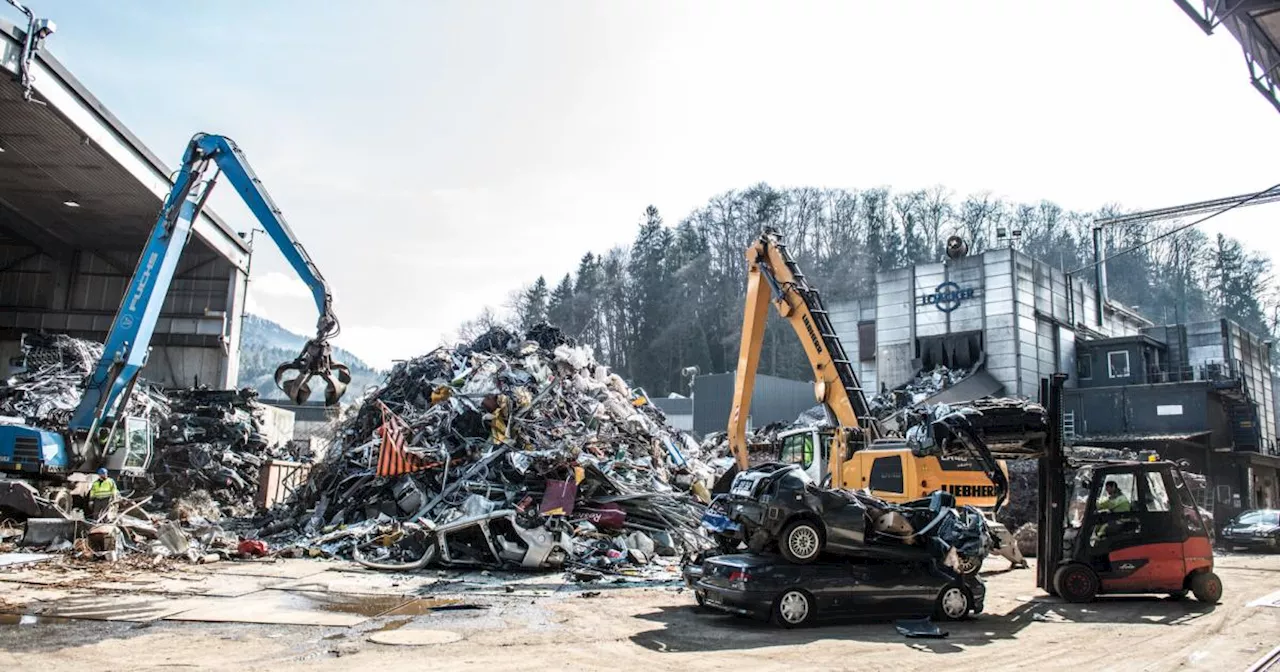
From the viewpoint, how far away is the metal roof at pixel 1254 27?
10.5 metres

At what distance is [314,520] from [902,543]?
466 inches

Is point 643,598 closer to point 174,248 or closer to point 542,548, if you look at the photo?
point 542,548

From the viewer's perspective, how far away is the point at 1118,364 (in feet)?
119

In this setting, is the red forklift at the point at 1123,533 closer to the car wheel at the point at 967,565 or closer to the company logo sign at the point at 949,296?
the car wheel at the point at 967,565

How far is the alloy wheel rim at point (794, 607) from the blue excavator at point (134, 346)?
763cm

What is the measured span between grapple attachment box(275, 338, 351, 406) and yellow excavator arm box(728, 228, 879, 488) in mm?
7301

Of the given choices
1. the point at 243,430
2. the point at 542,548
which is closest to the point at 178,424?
the point at 243,430

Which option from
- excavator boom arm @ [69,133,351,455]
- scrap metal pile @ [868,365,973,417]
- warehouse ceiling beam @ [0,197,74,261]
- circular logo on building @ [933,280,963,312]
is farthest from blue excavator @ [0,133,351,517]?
circular logo on building @ [933,280,963,312]

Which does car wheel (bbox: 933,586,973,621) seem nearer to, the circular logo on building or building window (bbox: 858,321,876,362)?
the circular logo on building

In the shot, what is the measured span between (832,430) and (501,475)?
6.28m

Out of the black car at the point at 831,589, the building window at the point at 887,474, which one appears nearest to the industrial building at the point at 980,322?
the building window at the point at 887,474

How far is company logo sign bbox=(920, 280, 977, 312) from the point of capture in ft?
115

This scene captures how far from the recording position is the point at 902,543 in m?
8.99

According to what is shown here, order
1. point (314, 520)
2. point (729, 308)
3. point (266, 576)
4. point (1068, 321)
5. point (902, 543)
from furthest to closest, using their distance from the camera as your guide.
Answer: point (729, 308) < point (1068, 321) < point (314, 520) < point (266, 576) < point (902, 543)
